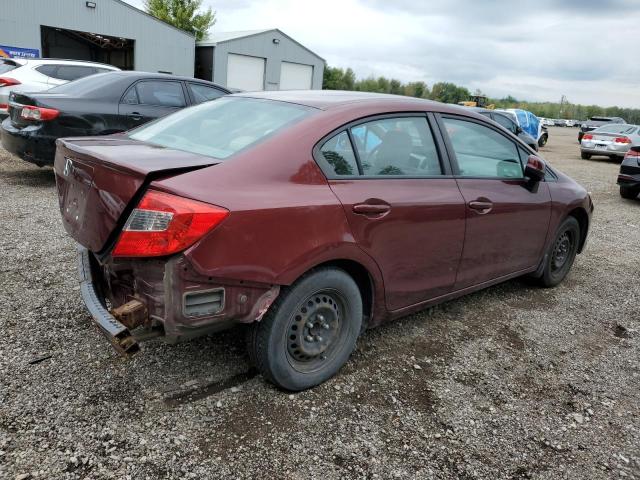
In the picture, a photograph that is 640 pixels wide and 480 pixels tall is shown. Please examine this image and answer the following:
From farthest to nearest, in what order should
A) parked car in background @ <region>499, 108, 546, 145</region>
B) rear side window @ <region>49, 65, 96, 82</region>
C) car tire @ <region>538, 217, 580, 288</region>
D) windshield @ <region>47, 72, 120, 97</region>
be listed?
parked car in background @ <region>499, 108, 546, 145</region> → rear side window @ <region>49, 65, 96, 82</region> → windshield @ <region>47, 72, 120, 97</region> → car tire @ <region>538, 217, 580, 288</region>

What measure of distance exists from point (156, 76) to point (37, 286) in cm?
420

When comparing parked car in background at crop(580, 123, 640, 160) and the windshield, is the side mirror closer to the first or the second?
the windshield

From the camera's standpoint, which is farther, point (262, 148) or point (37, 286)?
point (37, 286)

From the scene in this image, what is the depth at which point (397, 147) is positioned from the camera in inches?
123

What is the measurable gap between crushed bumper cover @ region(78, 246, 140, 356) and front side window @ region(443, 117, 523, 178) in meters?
2.32

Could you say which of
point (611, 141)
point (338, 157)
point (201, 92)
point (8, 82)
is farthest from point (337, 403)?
point (611, 141)

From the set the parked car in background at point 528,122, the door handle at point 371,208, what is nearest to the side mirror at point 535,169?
the door handle at point 371,208

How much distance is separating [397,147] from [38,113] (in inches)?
192

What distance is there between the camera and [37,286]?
151 inches

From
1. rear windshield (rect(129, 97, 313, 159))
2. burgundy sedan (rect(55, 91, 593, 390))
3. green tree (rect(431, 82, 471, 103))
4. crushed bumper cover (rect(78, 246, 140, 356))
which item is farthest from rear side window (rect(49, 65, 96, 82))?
green tree (rect(431, 82, 471, 103))

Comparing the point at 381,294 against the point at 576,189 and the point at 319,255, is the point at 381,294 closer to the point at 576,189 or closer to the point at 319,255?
the point at 319,255

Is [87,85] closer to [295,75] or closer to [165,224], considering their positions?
[165,224]

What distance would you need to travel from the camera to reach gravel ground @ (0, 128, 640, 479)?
2.29 meters

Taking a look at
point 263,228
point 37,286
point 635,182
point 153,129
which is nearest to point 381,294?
point 263,228
